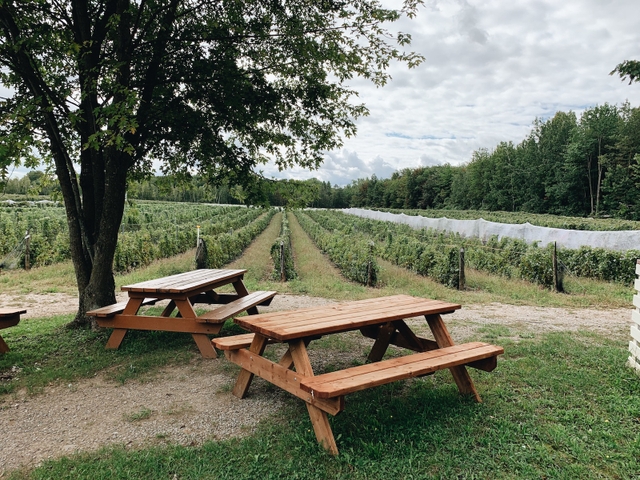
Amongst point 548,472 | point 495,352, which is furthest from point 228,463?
point 495,352

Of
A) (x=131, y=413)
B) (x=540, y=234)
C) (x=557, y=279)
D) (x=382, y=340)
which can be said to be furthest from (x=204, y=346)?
(x=540, y=234)

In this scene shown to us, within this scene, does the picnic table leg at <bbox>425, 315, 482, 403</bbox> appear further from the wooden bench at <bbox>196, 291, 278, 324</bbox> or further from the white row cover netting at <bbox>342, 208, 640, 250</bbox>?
the white row cover netting at <bbox>342, 208, 640, 250</bbox>

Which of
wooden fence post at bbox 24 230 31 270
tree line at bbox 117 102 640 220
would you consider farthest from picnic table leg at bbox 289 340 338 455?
tree line at bbox 117 102 640 220

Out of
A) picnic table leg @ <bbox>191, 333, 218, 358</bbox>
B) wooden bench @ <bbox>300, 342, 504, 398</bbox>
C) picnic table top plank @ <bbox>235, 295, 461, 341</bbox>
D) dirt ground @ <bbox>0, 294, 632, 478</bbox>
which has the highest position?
picnic table top plank @ <bbox>235, 295, 461, 341</bbox>

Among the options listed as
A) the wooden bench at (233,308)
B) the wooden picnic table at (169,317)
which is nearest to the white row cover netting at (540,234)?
the wooden bench at (233,308)

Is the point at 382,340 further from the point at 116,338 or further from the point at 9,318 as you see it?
the point at 9,318

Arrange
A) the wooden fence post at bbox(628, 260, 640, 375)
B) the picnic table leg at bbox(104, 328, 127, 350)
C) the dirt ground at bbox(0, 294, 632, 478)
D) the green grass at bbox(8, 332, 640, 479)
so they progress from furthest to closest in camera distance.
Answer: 1. the picnic table leg at bbox(104, 328, 127, 350)
2. the wooden fence post at bbox(628, 260, 640, 375)
3. the dirt ground at bbox(0, 294, 632, 478)
4. the green grass at bbox(8, 332, 640, 479)

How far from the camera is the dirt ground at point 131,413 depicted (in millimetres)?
2988

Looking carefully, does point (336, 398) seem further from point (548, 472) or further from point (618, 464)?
point (618, 464)

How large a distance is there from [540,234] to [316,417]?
16.4 m

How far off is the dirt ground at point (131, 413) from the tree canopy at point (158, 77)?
2.07m

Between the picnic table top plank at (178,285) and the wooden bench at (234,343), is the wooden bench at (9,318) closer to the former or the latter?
the picnic table top plank at (178,285)

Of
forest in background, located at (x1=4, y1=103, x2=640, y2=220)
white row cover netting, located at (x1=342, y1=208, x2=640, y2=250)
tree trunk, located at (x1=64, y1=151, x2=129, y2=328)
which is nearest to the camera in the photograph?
tree trunk, located at (x1=64, y1=151, x2=129, y2=328)

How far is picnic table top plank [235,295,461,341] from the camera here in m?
2.99
